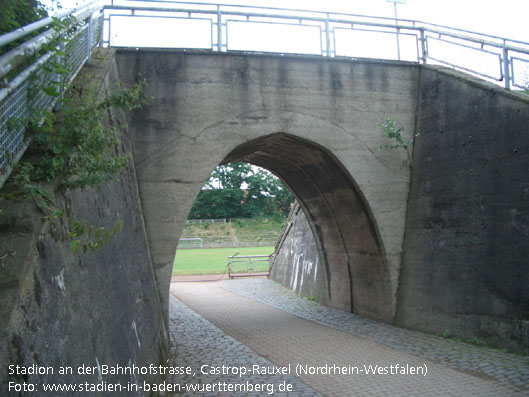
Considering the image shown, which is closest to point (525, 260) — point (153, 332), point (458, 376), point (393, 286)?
point (458, 376)

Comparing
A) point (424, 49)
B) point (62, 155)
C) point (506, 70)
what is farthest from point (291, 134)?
point (62, 155)

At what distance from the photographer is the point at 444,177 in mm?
9078

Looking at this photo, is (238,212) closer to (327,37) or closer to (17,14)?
(327,37)

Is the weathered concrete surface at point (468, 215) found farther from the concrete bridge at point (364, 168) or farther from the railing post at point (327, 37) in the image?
the railing post at point (327, 37)

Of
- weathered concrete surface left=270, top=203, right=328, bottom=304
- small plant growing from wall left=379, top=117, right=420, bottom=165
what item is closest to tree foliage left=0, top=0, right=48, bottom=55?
small plant growing from wall left=379, top=117, right=420, bottom=165

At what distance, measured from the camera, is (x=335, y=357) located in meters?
7.35

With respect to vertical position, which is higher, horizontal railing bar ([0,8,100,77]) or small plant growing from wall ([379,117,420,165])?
small plant growing from wall ([379,117,420,165])

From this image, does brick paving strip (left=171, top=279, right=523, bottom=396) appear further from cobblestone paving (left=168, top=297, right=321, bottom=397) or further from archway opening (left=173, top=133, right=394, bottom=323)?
archway opening (left=173, top=133, right=394, bottom=323)

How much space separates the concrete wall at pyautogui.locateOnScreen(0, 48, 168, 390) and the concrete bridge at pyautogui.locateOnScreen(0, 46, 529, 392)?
391 mm

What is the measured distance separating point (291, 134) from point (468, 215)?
3.79m

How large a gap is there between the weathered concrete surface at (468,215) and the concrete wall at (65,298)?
5.68 meters

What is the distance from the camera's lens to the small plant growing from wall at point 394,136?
377 inches

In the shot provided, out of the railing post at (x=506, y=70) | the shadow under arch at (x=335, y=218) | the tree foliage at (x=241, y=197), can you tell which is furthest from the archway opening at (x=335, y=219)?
the tree foliage at (x=241, y=197)

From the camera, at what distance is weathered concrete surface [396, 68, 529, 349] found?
7.36m
